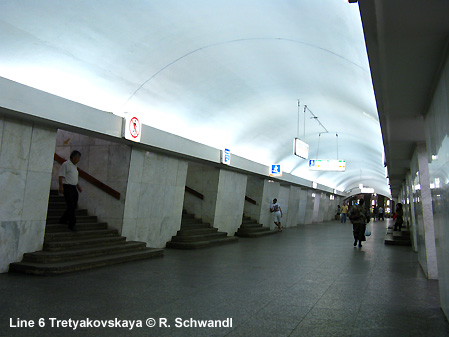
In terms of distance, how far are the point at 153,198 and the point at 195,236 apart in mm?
2143

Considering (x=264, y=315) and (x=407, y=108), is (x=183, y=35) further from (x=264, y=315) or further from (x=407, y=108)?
(x=264, y=315)

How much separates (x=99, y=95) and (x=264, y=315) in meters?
5.89

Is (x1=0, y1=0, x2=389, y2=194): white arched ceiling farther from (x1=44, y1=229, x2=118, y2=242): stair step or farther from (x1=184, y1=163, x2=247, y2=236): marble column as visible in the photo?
(x1=44, y1=229, x2=118, y2=242): stair step

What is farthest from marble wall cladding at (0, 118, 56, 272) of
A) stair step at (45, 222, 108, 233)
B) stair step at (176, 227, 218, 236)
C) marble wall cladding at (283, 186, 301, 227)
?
marble wall cladding at (283, 186, 301, 227)

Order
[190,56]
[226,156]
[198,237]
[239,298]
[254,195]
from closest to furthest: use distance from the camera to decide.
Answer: [239,298]
[190,56]
[198,237]
[226,156]
[254,195]

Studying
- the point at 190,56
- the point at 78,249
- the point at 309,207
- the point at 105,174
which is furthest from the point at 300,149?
the point at 309,207

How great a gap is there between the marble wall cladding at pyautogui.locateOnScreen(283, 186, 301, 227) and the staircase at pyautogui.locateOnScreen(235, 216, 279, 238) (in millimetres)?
4826

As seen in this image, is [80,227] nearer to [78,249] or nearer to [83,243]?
[83,243]

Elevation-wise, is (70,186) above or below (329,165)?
below

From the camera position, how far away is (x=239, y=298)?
5551 mm

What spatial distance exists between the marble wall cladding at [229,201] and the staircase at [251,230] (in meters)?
0.29

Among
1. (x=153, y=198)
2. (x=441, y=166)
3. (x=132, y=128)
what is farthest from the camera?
(x=153, y=198)

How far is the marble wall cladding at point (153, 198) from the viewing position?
995 cm

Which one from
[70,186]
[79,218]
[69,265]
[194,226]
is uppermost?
[70,186]
